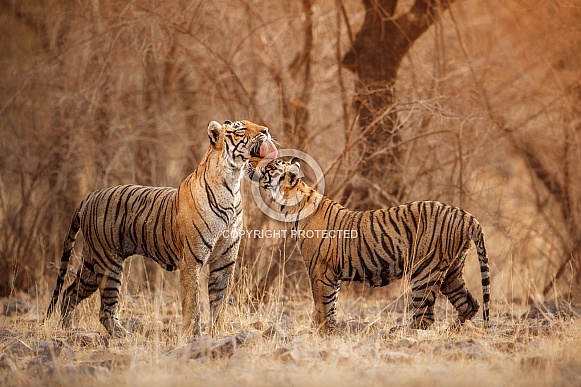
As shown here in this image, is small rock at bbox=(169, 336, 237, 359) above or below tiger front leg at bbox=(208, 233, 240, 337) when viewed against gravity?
below

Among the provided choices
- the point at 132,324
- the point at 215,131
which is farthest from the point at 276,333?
the point at 132,324

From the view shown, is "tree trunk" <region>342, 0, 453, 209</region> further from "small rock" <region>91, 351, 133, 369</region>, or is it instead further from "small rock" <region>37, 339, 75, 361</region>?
"small rock" <region>91, 351, 133, 369</region>

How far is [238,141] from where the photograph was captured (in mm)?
6441

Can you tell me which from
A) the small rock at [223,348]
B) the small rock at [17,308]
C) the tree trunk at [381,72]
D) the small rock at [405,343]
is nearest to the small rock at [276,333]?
the small rock at [223,348]

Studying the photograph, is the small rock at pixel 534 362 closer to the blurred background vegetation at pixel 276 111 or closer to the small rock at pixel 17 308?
the blurred background vegetation at pixel 276 111

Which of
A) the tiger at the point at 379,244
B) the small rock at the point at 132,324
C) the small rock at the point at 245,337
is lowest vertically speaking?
the small rock at the point at 132,324

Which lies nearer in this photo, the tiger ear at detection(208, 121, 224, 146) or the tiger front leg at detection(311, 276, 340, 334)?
the tiger ear at detection(208, 121, 224, 146)

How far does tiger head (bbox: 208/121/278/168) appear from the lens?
6.45m

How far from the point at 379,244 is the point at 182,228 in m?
1.62

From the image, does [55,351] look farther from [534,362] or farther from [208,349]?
[534,362]

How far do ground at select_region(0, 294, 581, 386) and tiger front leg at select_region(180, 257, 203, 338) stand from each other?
150 mm

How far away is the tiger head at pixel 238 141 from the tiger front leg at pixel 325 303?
118 centimetres

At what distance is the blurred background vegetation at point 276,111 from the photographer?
31.5ft

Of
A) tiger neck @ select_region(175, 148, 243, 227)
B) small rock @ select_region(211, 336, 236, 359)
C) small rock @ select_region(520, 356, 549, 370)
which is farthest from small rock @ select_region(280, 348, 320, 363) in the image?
tiger neck @ select_region(175, 148, 243, 227)
